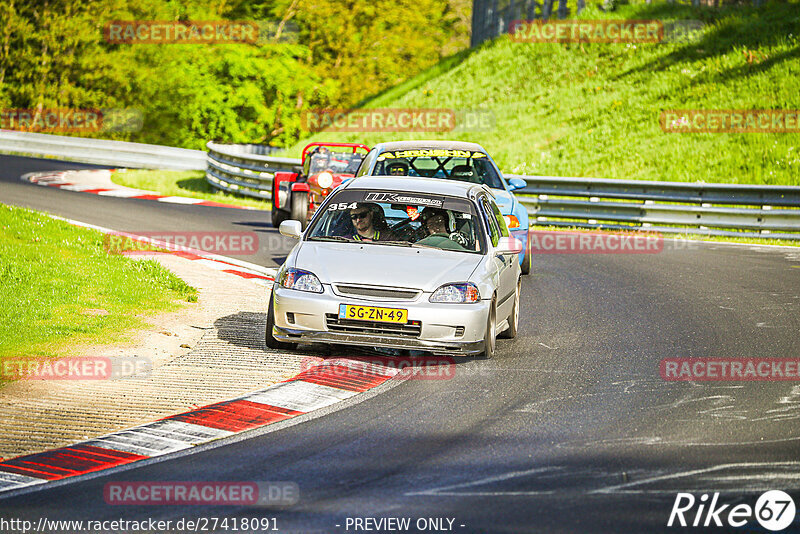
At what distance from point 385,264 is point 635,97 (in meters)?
25.1

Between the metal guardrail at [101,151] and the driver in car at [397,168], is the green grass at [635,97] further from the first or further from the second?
the driver in car at [397,168]

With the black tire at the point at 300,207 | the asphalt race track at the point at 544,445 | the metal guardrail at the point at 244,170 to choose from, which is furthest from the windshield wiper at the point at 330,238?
the metal guardrail at the point at 244,170

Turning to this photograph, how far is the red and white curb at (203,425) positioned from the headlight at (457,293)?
0.75 metres

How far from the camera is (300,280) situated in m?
9.33

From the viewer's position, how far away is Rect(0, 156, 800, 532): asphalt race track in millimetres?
5602

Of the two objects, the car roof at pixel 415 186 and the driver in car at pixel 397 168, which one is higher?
the driver in car at pixel 397 168

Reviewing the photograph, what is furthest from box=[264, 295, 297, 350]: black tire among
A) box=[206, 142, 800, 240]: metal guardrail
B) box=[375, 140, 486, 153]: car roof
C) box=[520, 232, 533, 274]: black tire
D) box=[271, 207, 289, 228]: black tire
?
box=[206, 142, 800, 240]: metal guardrail

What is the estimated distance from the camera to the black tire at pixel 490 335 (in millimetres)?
9398

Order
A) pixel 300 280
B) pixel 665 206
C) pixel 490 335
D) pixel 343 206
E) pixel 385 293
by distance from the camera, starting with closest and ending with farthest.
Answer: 1. pixel 385 293
2. pixel 300 280
3. pixel 490 335
4. pixel 343 206
5. pixel 665 206

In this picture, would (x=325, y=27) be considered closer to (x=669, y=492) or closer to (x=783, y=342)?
(x=783, y=342)

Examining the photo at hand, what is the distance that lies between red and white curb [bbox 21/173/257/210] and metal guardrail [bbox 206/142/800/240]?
2.87m

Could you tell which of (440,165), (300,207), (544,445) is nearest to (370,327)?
(544,445)

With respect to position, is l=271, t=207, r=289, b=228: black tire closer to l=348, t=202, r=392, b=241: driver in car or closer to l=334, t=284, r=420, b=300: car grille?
Answer: l=348, t=202, r=392, b=241: driver in car

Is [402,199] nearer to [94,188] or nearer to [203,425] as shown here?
[203,425]
